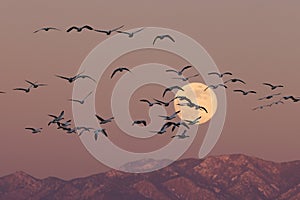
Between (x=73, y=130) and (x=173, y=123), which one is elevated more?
(x=173, y=123)

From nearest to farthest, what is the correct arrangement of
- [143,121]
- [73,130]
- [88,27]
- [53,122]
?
1. [88,27]
2. [143,121]
3. [53,122]
4. [73,130]

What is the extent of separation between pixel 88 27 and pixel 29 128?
32.7m

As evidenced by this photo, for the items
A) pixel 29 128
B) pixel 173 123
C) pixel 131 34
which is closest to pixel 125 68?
pixel 131 34

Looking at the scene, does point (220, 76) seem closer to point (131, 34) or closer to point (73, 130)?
point (131, 34)

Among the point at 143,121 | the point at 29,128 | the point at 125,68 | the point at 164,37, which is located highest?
the point at 164,37

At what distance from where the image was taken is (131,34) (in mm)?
113250

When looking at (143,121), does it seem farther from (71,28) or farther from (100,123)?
(71,28)

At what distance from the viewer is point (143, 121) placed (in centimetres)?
10862

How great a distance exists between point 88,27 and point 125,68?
16.9 m

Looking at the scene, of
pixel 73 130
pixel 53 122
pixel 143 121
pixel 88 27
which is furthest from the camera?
pixel 73 130

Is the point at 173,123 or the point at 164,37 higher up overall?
the point at 164,37

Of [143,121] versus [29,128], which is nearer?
[143,121]

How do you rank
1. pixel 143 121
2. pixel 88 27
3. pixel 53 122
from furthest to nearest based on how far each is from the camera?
pixel 53 122, pixel 143 121, pixel 88 27

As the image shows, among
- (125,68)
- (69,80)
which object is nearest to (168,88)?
(125,68)
